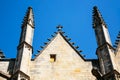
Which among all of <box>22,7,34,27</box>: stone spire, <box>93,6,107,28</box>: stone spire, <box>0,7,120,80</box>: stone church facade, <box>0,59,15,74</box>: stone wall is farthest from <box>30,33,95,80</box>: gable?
<box>93,6,107,28</box>: stone spire

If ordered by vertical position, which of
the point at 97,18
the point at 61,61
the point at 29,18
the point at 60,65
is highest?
the point at 29,18

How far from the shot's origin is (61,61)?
47.2 ft

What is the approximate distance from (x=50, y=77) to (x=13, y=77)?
1652 millimetres

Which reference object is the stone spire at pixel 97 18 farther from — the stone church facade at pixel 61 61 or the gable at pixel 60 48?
the gable at pixel 60 48

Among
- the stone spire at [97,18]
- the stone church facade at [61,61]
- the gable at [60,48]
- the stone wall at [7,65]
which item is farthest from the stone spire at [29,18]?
the stone spire at [97,18]

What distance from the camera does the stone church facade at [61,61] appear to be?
42.5ft

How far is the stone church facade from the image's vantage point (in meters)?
13.0

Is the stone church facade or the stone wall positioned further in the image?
the stone wall

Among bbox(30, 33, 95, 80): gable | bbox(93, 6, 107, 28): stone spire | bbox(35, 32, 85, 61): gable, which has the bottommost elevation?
bbox(30, 33, 95, 80): gable

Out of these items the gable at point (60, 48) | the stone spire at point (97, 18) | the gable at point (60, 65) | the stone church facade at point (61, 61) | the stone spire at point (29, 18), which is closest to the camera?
the stone church facade at point (61, 61)

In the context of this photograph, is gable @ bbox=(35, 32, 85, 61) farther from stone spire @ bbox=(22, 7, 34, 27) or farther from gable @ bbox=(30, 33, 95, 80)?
stone spire @ bbox=(22, 7, 34, 27)

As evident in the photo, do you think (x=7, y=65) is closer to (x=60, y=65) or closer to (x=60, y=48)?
(x=60, y=65)

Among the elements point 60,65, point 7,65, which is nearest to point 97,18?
point 60,65

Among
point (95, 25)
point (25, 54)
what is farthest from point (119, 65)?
point (25, 54)
